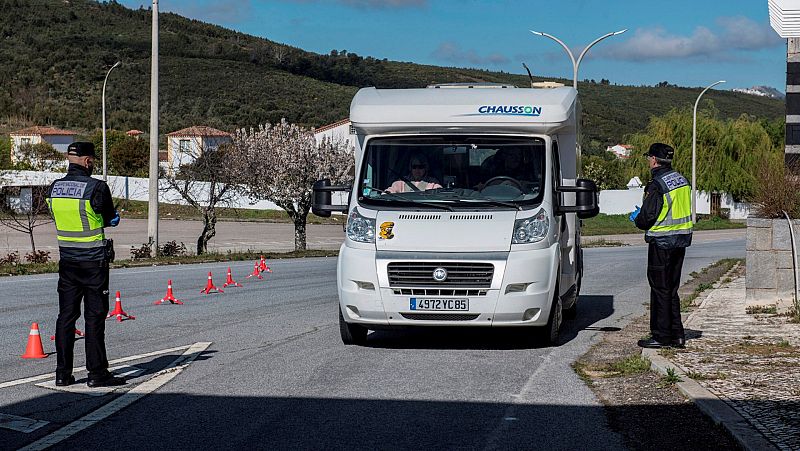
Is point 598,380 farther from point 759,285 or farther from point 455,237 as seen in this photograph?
point 759,285

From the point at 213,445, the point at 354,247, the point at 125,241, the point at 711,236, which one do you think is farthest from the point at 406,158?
the point at 711,236

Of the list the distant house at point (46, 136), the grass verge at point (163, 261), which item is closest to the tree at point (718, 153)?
the grass verge at point (163, 261)

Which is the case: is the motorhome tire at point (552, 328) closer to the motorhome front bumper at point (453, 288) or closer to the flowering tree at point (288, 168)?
the motorhome front bumper at point (453, 288)

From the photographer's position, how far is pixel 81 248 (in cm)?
900

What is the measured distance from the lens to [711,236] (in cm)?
5338

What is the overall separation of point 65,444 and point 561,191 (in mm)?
6376

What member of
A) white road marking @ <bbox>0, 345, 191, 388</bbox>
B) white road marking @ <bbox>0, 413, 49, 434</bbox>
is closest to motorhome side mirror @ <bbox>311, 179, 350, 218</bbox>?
white road marking @ <bbox>0, 345, 191, 388</bbox>

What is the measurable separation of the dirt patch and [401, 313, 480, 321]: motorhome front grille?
110cm

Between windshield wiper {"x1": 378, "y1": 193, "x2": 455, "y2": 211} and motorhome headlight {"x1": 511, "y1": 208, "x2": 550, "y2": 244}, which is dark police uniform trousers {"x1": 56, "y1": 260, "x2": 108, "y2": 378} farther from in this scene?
motorhome headlight {"x1": 511, "y1": 208, "x2": 550, "y2": 244}

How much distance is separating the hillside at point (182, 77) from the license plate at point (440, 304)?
83.4 meters

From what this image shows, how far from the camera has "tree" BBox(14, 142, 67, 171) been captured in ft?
246

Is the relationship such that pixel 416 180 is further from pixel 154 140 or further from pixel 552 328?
pixel 154 140

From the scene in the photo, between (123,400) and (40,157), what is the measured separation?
70.7 meters

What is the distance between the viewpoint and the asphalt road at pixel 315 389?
7121mm
